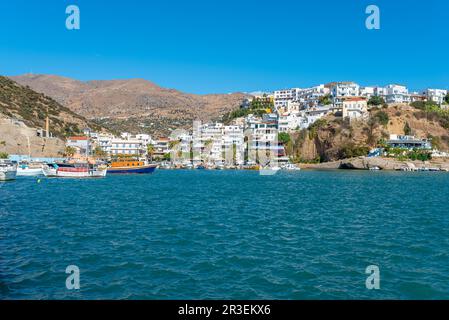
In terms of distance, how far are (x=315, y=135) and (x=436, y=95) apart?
49.9 metres

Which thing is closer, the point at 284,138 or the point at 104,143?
the point at 284,138

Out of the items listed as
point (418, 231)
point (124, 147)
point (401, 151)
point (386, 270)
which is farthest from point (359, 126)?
point (386, 270)

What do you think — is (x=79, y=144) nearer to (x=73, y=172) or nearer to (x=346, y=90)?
(x=73, y=172)

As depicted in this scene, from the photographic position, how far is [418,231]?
799 inches

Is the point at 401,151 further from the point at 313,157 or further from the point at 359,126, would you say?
the point at 313,157

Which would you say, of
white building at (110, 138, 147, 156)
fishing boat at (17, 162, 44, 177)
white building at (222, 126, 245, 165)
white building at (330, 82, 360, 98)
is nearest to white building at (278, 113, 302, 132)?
white building at (222, 126, 245, 165)

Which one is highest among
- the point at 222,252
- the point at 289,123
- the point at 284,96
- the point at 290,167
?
the point at 284,96

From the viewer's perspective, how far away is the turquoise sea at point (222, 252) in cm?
1155

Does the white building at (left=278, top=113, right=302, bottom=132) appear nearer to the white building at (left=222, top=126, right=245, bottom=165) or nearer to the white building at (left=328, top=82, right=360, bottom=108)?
the white building at (left=222, top=126, right=245, bottom=165)

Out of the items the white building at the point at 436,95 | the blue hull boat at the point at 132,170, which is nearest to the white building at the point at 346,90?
the white building at the point at 436,95

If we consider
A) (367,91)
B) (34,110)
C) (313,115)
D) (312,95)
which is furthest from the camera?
(312,95)

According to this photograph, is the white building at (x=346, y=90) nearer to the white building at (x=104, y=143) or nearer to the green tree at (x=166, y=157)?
the green tree at (x=166, y=157)

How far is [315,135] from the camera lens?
364 feet

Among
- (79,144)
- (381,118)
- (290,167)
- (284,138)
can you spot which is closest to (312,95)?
(284,138)
